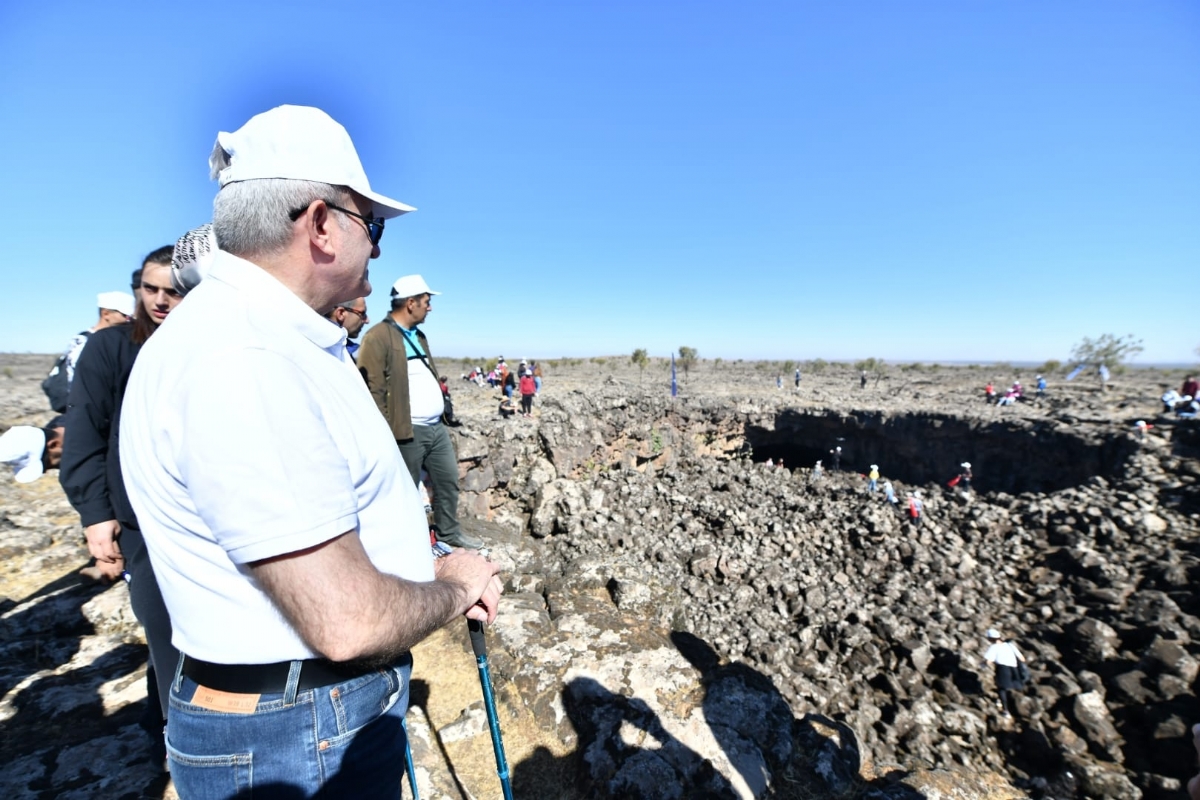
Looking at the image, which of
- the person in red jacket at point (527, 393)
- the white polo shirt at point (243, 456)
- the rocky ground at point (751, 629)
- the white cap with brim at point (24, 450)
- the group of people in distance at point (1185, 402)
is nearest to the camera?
the white polo shirt at point (243, 456)

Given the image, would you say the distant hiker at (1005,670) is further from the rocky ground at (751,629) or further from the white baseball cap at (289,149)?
the white baseball cap at (289,149)

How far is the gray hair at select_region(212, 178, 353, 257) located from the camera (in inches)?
38.9

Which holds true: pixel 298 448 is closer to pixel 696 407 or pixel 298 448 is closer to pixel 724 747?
pixel 724 747

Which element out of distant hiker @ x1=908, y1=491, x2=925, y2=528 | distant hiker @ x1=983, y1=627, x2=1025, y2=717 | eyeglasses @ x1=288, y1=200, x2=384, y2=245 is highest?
eyeglasses @ x1=288, y1=200, x2=384, y2=245

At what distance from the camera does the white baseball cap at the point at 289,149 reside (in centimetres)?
100

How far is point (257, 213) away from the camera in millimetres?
992

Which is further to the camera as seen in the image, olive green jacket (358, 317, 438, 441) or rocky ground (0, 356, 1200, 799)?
olive green jacket (358, 317, 438, 441)

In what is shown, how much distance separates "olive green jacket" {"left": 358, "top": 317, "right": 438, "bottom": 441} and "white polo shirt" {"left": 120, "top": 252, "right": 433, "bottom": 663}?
8.53ft

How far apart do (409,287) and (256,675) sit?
11.2ft

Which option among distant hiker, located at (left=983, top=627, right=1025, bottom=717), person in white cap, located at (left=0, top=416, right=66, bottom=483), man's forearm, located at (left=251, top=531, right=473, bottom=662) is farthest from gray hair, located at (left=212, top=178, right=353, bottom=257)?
distant hiker, located at (left=983, top=627, right=1025, bottom=717)

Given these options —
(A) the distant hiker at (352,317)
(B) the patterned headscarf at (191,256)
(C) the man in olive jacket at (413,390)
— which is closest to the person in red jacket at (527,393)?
(C) the man in olive jacket at (413,390)

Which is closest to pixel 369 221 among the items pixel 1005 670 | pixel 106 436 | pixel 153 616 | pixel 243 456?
pixel 243 456

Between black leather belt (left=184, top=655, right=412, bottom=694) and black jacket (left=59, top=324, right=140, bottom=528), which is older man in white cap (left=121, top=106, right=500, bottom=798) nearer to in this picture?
black leather belt (left=184, top=655, right=412, bottom=694)

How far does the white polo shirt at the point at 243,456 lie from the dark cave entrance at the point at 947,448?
1635 cm
